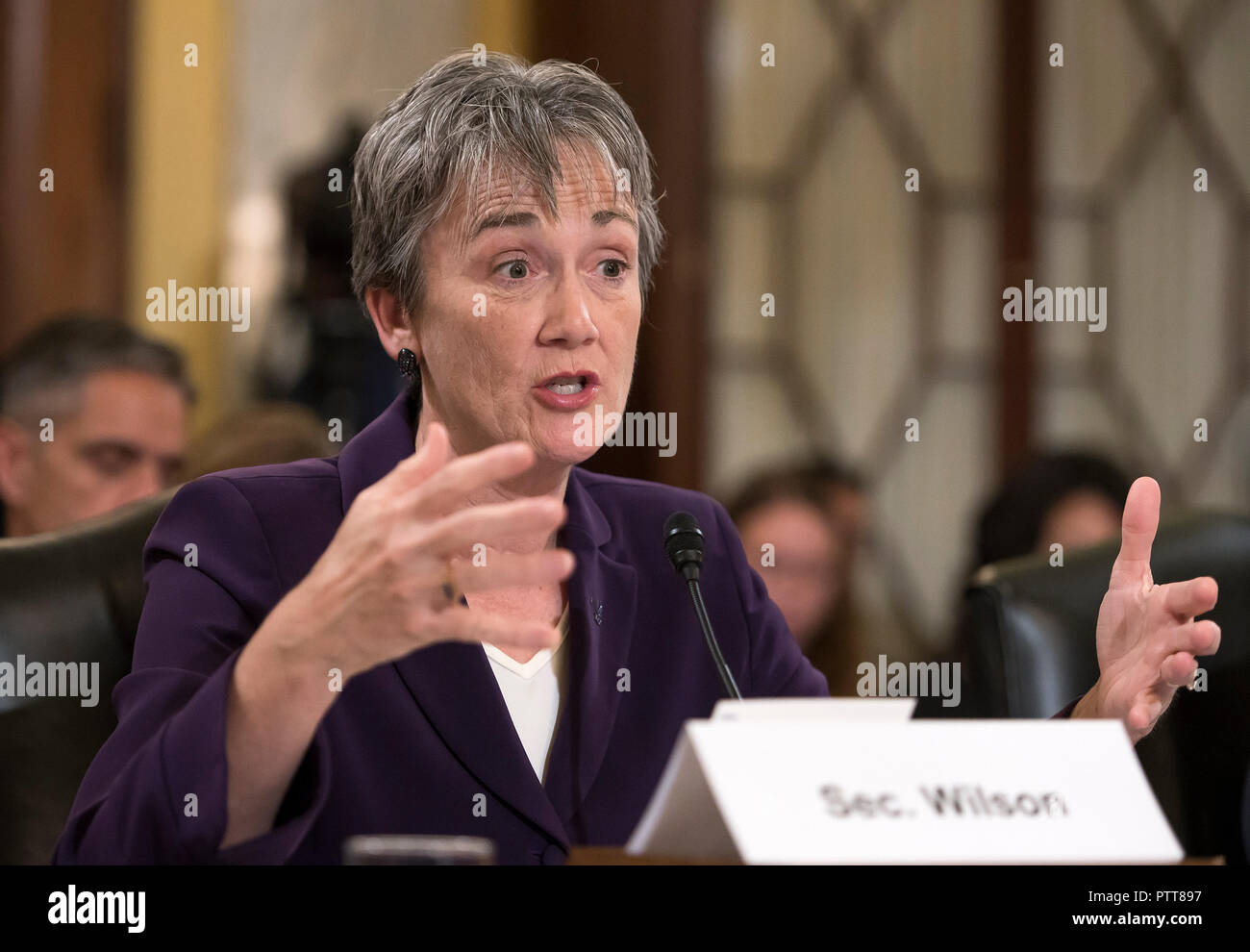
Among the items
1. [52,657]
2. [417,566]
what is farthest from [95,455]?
[417,566]

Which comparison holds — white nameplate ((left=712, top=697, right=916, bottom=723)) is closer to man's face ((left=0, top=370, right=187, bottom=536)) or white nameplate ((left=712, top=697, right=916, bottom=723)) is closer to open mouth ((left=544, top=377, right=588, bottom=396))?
open mouth ((left=544, top=377, right=588, bottom=396))

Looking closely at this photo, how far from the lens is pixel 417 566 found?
3.22 ft

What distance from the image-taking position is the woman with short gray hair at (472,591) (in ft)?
3.68

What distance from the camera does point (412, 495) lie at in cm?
98

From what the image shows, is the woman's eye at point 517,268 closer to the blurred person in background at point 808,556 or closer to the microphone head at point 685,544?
the microphone head at point 685,544

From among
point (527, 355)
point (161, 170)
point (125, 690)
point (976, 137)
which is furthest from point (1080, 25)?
point (125, 690)

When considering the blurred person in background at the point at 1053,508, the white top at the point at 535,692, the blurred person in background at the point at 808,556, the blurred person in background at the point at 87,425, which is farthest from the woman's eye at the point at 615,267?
the blurred person in background at the point at 1053,508

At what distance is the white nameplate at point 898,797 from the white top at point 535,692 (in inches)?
16.0

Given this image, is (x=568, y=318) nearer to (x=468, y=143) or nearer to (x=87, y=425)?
(x=468, y=143)

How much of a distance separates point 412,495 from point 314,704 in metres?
0.19

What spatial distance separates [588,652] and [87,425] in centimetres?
127

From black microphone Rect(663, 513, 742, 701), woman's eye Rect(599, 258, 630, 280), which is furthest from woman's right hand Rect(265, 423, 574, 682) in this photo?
woman's eye Rect(599, 258, 630, 280)
